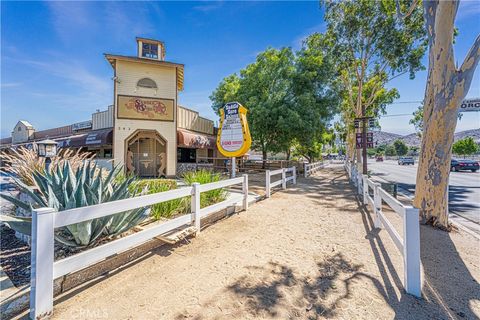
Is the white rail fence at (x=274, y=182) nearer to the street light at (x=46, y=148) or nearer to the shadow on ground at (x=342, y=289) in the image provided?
the shadow on ground at (x=342, y=289)

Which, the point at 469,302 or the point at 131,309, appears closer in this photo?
the point at 131,309

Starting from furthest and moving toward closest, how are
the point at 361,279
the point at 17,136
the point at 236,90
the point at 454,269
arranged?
the point at 17,136 → the point at 236,90 → the point at 454,269 → the point at 361,279

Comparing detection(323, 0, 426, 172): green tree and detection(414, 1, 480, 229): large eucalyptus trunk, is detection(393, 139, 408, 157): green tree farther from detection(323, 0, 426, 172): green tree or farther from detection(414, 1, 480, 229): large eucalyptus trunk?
detection(414, 1, 480, 229): large eucalyptus trunk

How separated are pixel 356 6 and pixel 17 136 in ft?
108

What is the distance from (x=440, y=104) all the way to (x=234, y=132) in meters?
5.90

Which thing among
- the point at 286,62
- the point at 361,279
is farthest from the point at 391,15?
the point at 361,279

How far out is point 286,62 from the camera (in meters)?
16.2

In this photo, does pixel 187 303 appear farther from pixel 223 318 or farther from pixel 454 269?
pixel 454 269

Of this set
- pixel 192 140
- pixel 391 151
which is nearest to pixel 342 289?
pixel 192 140

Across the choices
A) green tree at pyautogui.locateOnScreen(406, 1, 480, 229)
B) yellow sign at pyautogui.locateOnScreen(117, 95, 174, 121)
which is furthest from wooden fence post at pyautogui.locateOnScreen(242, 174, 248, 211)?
yellow sign at pyautogui.locateOnScreen(117, 95, 174, 121)

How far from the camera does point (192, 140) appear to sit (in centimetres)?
1485

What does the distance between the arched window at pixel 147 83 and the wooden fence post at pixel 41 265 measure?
1286 cm

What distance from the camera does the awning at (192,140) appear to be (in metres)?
14.2

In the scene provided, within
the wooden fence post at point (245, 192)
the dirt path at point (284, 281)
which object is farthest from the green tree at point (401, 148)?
the dirt path at point (284, 281)
